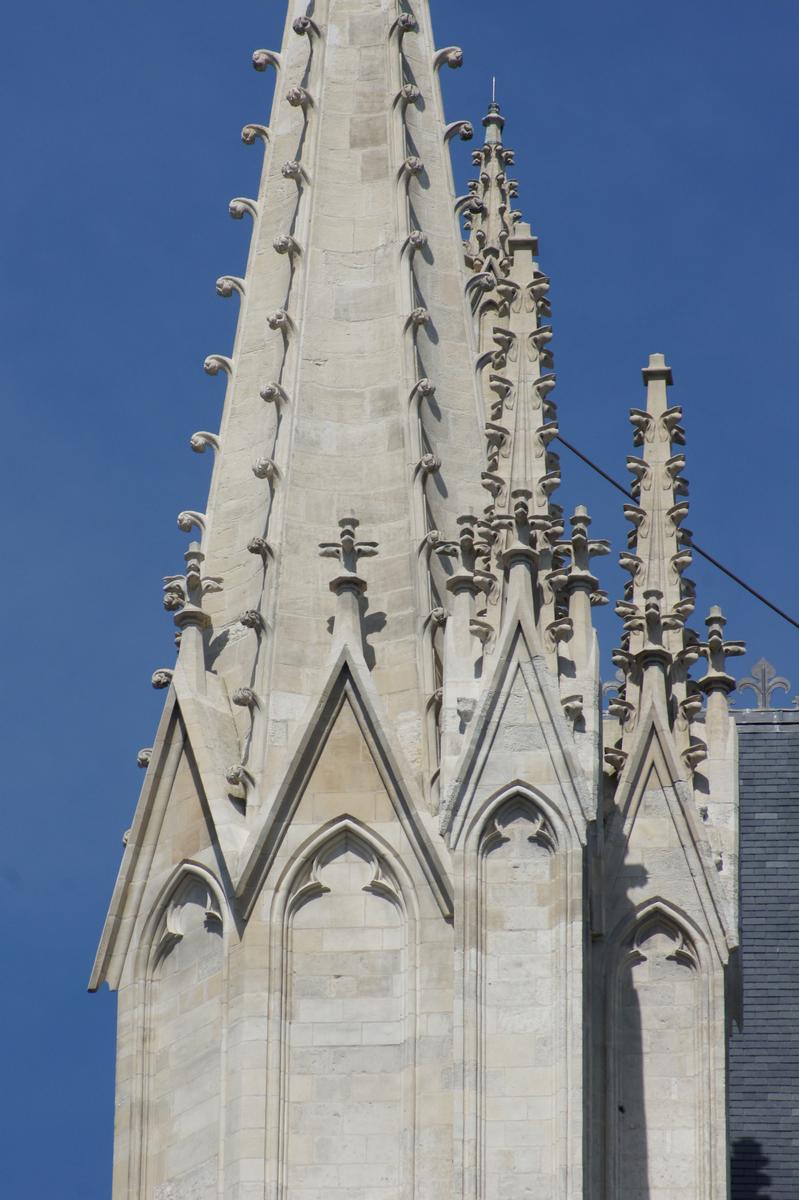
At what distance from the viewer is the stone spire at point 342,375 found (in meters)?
43.7

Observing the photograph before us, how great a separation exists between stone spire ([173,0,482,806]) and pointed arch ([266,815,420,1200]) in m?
1.02

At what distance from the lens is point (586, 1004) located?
41531mm

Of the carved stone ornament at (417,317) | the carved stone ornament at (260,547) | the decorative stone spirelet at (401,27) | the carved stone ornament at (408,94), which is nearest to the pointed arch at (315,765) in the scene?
the carved stone ornament at (260,547)

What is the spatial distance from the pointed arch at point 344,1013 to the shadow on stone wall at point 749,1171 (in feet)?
21.8

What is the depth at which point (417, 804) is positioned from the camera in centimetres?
4241

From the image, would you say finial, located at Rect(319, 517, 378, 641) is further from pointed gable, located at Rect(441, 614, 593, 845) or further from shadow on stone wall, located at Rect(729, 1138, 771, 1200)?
shadow on stone wall, located at Rect(729, 1138, 771, 1200)

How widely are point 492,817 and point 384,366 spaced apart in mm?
5474

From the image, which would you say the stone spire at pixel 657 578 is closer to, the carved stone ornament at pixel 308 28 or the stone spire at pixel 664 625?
the stone spire at pixel 664 625

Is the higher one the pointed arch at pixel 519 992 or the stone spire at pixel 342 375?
the stone spire at pixel 342 375

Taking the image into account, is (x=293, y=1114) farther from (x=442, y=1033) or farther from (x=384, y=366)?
(x=384, y=366)

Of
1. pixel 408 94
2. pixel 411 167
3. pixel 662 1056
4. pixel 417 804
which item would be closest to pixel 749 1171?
pixel 662 1056

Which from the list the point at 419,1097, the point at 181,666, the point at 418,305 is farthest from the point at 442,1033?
the point at 418,305

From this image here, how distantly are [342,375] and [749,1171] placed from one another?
8.17m

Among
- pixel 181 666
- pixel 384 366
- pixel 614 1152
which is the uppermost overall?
pixel 384 366
